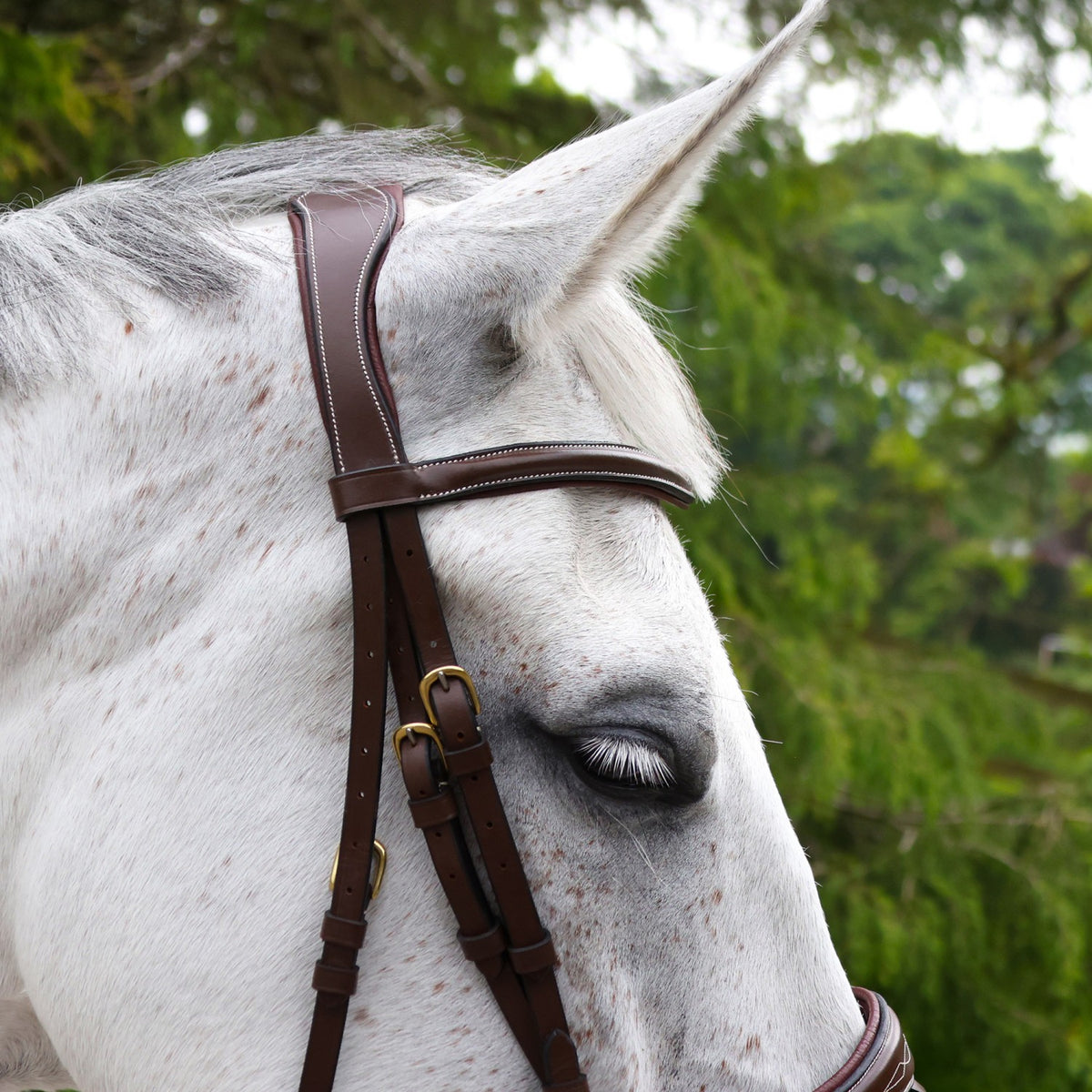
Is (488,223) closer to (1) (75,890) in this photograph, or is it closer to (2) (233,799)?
(2) (233,799)

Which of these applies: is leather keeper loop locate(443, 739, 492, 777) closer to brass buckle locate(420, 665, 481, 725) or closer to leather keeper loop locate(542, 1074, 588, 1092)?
brass buckle locate(420, 665, 481, 725)

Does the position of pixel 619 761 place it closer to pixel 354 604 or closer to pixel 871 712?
pixel 354 604

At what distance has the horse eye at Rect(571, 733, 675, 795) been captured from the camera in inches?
45.2

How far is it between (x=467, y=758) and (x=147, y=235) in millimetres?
795

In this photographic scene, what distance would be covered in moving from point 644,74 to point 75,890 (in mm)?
3921

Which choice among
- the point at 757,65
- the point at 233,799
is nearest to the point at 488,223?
the point at 757,65

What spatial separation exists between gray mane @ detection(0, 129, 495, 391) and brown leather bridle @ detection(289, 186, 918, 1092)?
0.83 feet

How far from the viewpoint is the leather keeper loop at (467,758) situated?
1.13m

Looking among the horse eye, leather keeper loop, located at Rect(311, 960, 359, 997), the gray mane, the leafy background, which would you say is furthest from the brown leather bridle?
the leafy background

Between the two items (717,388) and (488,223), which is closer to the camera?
(488,223)

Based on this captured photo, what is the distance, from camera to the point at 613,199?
1164mm

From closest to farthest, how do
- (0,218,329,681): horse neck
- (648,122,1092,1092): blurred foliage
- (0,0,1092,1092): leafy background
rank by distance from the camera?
(0,218,329,681): horse neck < (0,0,1092,1092): leafy background < (648,122,1092,1092): blurred foliage

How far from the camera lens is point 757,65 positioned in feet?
3.66

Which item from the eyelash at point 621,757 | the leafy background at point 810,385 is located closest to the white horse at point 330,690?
the eyelash at point 621,757
